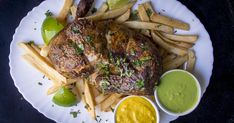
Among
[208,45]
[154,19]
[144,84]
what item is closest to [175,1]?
[154,19]

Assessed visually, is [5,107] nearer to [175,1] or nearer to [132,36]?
[132,36]

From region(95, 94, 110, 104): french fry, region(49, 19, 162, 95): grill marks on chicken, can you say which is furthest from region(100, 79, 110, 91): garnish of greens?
region(95, 94, 110, 104): french fry

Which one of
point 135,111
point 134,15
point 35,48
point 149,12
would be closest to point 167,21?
point 149,12

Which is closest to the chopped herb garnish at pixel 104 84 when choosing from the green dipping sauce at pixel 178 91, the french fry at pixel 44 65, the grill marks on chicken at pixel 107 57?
the grill marks on chicken at pixel 107 57

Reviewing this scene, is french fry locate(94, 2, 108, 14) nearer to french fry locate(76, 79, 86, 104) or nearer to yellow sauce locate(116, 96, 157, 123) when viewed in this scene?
french fry locate(76, 79, 86, 104)

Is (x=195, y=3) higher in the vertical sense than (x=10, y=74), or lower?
lower

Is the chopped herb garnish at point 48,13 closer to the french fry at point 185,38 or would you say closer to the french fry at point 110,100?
the french fry at point 110,100
